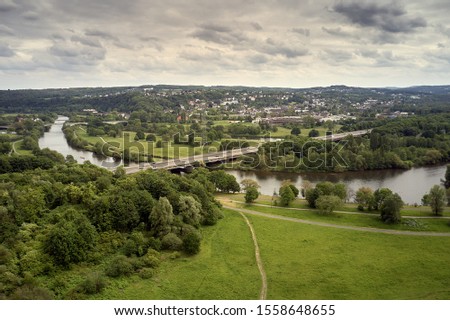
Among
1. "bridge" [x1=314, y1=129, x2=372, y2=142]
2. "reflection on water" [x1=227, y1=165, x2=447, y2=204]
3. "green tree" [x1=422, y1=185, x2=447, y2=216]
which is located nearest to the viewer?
"green tree" [x1=422, y1=185, x2=447, y2=216]

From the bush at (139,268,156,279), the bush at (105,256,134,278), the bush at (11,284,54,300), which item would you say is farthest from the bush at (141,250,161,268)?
the bush at (11,284,54,300)

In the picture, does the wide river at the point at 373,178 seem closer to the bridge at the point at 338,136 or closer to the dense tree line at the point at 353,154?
the dense tree line at the point at 353,154

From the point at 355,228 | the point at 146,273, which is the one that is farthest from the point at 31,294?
the point at 355,228

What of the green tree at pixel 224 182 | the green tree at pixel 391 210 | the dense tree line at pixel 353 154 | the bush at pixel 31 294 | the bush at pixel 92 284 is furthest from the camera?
the dense tree line at pixel 353 154

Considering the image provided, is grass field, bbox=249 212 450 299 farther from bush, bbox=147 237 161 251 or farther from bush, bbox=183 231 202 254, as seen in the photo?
bush, bbox=147 237 161 251

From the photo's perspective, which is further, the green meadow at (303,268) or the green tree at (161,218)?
the green tree at (161,218)

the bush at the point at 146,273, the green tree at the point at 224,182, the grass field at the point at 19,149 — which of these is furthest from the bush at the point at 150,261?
the grass field at the point at 19,149

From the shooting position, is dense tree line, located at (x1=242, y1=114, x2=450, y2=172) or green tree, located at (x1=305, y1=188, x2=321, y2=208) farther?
dense tree line, located at (x1=242, y1=114, x2=450, y2=172)
